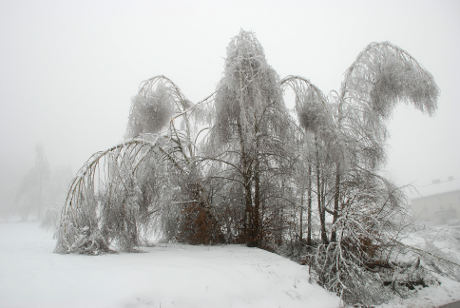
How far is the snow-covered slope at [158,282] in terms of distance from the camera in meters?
3.11

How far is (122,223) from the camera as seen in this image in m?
5.83

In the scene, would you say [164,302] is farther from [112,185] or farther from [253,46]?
[253,46]

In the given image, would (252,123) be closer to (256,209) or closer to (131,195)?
(256,209)

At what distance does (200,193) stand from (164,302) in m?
3.17

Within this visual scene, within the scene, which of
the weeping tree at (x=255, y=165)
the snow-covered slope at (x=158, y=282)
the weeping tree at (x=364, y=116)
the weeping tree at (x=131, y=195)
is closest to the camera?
the snow-covered slope at (x=158, y=282)

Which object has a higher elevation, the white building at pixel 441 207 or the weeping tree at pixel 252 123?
the weeping tree at pixel 252 123

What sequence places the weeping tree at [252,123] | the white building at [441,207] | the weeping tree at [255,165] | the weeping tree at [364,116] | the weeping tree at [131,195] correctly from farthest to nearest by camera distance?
the white building at [441,207] < the weeping tree at [364,116] < the weeping tree at [252,123] < the weeping tree at [255,165] < the weeping tree at [131,195]

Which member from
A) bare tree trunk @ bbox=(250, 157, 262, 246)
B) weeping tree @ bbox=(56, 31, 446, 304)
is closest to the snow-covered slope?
bare tree trunk @ bbox=(250, 157, 262, 246)

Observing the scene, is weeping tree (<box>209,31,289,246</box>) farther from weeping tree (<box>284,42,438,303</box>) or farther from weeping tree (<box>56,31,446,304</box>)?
weeping tree (<box>284,42,438,303</box>)

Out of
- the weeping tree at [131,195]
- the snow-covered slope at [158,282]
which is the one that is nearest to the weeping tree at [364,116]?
the snow-covered slope at [158,282]

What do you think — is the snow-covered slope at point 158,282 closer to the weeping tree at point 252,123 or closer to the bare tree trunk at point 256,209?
the bare tree trunk at point 256,209

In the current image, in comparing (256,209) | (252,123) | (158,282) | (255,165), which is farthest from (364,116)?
(158,282)

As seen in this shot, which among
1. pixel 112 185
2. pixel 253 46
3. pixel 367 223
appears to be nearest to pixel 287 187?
pixel 367 223

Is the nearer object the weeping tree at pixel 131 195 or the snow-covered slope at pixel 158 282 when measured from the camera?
the snow-covered slope at pixel 158 282
